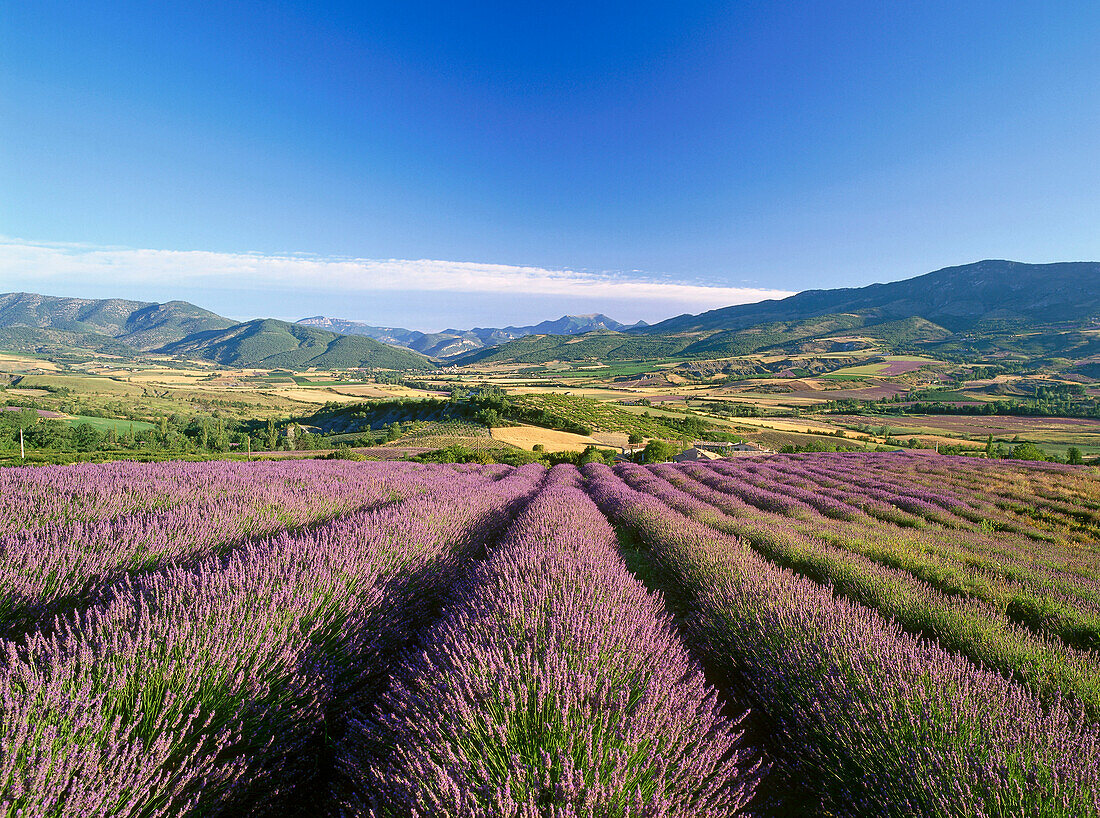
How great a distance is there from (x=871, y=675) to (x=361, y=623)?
3148 mm

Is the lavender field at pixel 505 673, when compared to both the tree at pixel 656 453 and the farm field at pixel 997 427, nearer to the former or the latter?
the tree at pixel 656 453

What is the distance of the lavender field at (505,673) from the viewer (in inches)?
63.6

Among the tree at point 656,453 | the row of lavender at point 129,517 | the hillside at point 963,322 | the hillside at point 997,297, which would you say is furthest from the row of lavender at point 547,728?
the hillside at point 997,297

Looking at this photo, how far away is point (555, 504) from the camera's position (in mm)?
6363

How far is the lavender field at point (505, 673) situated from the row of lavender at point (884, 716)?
0.02 metres

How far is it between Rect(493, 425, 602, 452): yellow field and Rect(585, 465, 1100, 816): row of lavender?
30.7 m

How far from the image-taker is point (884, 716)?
2.14 m

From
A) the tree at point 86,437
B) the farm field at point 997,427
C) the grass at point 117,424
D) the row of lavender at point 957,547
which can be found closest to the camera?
the row of lavender at point 957,547

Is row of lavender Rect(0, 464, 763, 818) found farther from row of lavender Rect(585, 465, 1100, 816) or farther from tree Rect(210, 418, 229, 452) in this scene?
tree Rect(210, 418, 229, 452)

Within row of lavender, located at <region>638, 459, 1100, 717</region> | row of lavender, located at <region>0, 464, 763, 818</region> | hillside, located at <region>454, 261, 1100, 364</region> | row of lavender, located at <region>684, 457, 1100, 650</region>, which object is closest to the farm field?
row of lavender, located at <region>684, 457, 1100, 650</region>

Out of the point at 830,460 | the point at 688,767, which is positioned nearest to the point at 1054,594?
the point at 688,767

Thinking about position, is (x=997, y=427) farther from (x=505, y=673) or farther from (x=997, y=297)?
(x=997, y=297)

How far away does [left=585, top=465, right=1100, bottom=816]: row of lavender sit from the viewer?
66.7 inches

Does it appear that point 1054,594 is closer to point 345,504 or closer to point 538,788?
point 538,788
